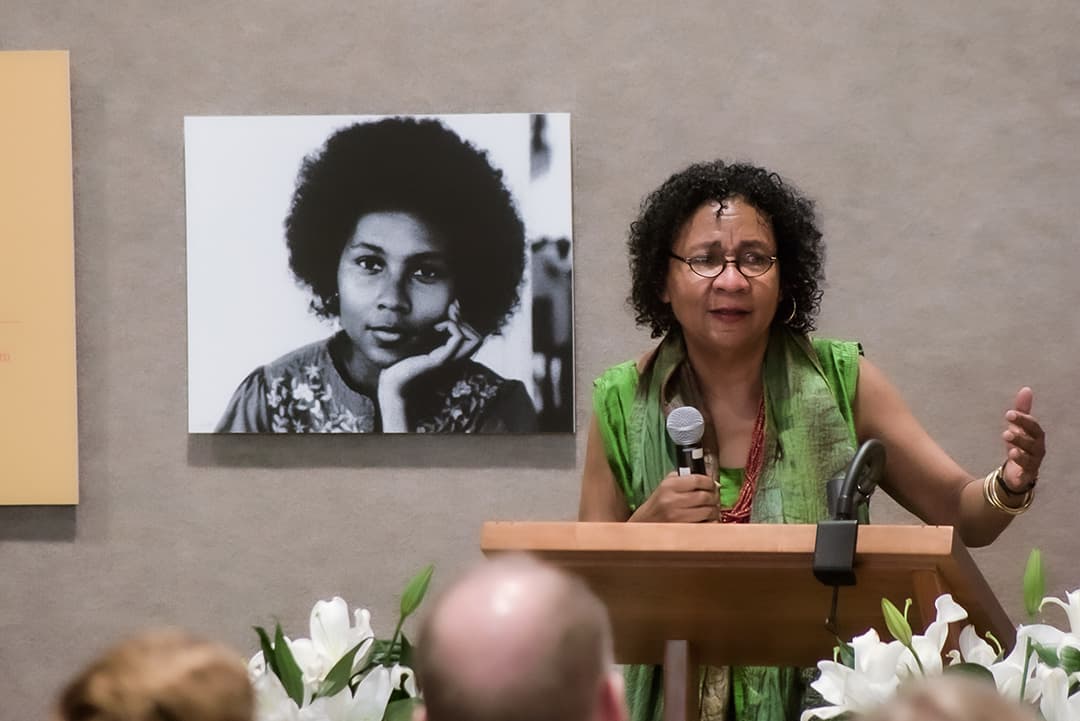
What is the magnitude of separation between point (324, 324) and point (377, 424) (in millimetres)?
276

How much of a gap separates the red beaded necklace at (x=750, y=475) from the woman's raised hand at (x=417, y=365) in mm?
1097

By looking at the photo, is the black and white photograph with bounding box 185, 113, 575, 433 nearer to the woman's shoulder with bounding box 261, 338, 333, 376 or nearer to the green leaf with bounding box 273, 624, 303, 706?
the woman's shoulder with bounding box 261, 338, 333, 376

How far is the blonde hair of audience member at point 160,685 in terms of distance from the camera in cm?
98

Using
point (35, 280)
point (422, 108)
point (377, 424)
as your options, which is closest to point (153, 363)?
point (35, 280)

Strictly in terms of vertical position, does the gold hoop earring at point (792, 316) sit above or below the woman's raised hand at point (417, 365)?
above

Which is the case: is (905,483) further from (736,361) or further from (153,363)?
(153,363)

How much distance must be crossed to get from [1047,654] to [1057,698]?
0.15 feet

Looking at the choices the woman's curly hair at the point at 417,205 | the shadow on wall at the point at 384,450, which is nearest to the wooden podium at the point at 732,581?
the shadow on wall at the point at 384,450

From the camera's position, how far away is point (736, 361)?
2838mm

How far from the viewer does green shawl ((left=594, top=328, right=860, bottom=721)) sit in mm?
2543

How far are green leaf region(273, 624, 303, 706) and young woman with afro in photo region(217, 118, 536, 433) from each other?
2.19m

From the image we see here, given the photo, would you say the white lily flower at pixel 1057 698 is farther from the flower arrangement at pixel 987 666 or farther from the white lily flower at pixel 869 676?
the white lily flower at pixel 869 676

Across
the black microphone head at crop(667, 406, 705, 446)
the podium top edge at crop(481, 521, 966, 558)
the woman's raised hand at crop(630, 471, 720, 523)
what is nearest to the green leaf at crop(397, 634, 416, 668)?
the podium top edge at crop(481, 521, 966, 558)

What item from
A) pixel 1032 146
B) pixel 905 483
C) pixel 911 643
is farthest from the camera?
pixel 1032 146
